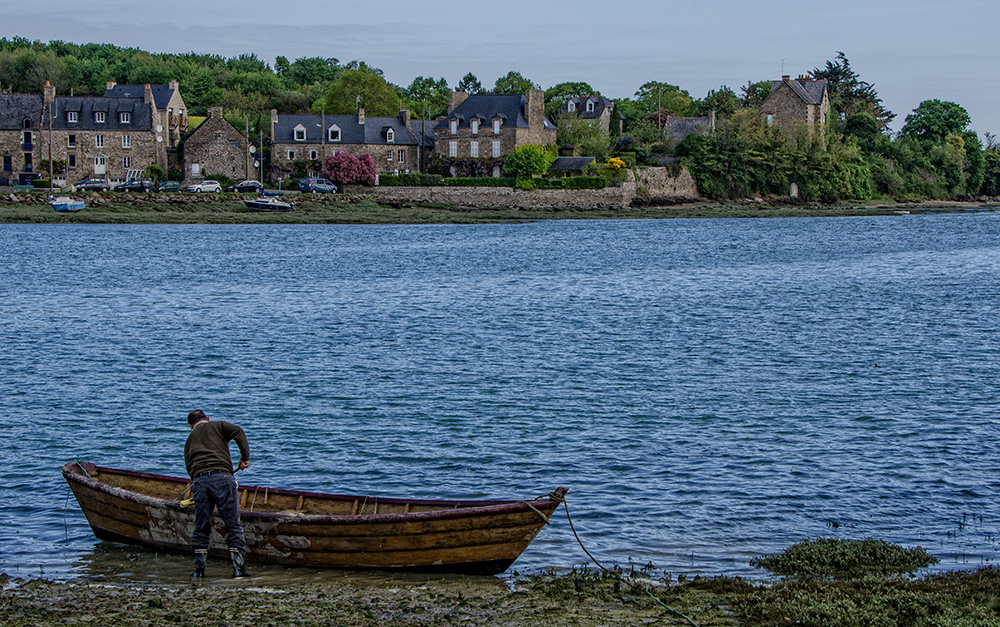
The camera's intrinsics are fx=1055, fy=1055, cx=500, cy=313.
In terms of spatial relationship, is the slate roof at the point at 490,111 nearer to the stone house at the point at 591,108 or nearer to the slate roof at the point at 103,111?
the stone house at the point at 591,108

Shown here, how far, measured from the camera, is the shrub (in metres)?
12.5

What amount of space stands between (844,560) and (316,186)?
291ft

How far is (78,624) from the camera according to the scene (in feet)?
34.8

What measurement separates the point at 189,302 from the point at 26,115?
68.0 m

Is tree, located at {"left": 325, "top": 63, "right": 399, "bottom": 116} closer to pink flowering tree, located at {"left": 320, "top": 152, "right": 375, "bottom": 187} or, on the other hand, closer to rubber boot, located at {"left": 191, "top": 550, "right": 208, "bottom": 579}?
pink flowering tree, located at {"left": 320, "top": 152, "right": 375, "bottom": 187}

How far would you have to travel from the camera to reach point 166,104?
104000 mm

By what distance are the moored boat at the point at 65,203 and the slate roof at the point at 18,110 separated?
16.3 meters

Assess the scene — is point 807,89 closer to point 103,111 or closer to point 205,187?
point 205,187

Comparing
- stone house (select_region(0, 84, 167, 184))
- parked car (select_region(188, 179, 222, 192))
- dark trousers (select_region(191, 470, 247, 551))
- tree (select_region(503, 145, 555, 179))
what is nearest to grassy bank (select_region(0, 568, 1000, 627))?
dark trousers (select_region(191, 470, 247, 551))

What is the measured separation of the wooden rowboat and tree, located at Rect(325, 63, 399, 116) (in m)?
107

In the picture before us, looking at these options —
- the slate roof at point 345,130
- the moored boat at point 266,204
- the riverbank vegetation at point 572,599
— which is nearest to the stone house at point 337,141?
the slate roof at point 345,130

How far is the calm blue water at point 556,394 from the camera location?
15266 millimetres

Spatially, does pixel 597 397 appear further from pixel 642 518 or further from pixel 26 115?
pixel 26 115

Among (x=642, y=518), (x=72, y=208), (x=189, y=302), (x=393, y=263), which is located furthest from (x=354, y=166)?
(x=642, y=518)
